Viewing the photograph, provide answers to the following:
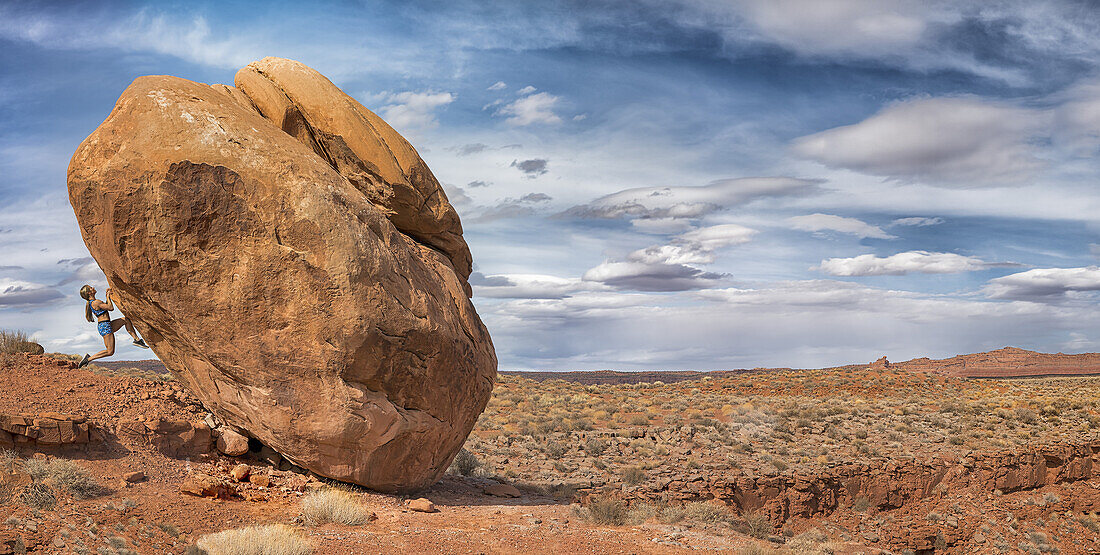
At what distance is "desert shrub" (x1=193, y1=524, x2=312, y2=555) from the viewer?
772cm

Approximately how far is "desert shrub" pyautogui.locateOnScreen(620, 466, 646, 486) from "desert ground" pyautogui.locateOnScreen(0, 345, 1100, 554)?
0.05 metres

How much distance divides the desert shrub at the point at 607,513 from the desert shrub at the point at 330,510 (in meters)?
3.71

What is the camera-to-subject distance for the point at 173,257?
878cm

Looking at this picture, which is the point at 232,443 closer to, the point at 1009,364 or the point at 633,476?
the point at 633,476

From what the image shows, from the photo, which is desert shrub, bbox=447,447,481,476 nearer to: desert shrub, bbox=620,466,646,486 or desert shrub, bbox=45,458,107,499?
desert shrub, bbox=620,466,646,486

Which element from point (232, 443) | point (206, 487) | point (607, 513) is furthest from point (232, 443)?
point (607, 513)

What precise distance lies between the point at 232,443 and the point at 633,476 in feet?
26.7

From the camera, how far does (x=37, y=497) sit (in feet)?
25.5

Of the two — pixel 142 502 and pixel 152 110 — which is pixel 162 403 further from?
pixel 152 110

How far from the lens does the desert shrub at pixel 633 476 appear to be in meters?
14.9

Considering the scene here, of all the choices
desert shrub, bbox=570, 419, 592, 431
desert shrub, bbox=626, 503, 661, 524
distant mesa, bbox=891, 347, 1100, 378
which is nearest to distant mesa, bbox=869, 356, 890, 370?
distant mesa, bbox=891, 347, 1100, 378

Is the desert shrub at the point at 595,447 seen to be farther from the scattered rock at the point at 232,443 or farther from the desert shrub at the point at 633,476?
the scattered rock at the point at 232,443

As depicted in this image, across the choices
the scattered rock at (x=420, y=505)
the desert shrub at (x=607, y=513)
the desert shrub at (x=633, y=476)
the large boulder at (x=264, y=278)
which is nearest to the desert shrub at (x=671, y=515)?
the desert shrub at (x=607, y=513)

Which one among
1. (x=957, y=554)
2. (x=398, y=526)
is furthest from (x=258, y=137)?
(x=957, y=554)
